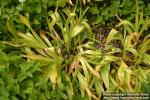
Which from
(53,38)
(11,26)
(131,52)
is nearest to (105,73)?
(131,52)

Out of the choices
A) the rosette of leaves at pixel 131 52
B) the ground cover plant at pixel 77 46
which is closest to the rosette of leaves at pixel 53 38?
the ground cover plant at pixel 77 46

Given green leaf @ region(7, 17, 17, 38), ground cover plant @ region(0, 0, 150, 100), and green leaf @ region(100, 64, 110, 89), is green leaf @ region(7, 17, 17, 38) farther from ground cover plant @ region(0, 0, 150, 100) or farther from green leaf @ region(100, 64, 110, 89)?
green leaf @ region(100, 64, 110, 89)

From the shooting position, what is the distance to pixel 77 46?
14.1 ft

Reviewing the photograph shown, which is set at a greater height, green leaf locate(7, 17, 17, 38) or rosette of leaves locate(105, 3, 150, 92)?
green leaf locate(7, 17, 17, 38)

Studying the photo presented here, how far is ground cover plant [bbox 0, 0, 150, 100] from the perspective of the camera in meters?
3.86

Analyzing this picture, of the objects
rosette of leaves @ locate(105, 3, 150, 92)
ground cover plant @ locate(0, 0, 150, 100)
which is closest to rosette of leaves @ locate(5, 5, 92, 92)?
ground cover plant @ locate(0, 0, 150, 100)

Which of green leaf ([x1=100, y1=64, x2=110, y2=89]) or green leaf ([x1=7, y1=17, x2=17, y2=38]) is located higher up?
green leaf ([x1=7, y1=17, x2=17, y2=38])

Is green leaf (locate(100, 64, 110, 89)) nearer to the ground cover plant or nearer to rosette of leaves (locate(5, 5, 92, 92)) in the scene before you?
the ground cover plant

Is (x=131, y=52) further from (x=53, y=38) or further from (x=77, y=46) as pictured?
(x=53, y=38)

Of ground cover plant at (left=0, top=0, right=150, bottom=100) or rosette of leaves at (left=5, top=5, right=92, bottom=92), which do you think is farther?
rosette of leaves at (left=5, top=5, right=92, bottom=92)

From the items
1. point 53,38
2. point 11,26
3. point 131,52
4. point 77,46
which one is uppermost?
point 11,26

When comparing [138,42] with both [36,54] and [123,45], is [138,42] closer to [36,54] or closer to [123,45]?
[123,45]

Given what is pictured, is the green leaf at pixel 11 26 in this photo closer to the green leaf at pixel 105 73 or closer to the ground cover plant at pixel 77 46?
the ground cover plant at pixel 77 46

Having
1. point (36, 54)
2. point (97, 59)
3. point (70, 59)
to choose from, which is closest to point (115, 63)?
point (97, 59)
